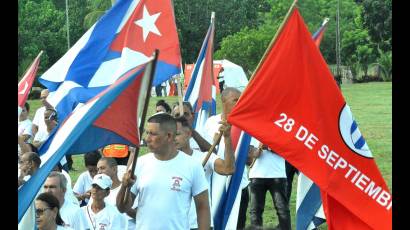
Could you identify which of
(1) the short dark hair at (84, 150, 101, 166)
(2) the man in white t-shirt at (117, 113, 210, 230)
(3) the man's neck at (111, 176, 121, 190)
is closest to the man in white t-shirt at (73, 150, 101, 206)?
(1) the short dark hair at (84, 150, 101, 166)

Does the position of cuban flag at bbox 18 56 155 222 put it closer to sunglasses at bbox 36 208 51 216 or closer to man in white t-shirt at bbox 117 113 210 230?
man in white t-shirt at bbox 117 113 210 230

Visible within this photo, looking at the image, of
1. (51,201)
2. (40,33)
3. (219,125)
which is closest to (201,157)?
(219,125)

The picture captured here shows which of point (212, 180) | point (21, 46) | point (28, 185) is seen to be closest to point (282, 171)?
point (212, 180)

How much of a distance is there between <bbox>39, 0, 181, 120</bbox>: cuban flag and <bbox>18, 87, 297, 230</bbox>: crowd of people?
2.17 ft

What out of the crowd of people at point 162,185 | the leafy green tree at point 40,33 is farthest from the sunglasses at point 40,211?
the leafy green tree at point 40,33

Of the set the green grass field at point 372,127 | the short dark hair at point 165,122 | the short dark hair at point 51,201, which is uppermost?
the short dark hair at point 165,122

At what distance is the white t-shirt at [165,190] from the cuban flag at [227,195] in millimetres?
2468

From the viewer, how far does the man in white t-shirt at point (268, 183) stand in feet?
35.9

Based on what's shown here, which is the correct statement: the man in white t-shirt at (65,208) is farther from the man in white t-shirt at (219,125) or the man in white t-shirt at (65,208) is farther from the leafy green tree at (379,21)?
the leafy green tree at (379,21)

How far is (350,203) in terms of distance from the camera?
6965mm

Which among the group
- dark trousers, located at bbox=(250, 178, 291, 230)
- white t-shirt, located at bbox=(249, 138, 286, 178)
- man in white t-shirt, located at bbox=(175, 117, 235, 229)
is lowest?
dark trousers, located at bbox=(250, 178, 291, 230)

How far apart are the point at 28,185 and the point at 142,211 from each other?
41.7 inches

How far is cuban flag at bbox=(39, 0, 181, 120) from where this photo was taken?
413 inches

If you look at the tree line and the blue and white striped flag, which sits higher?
the blue and white striped flag
